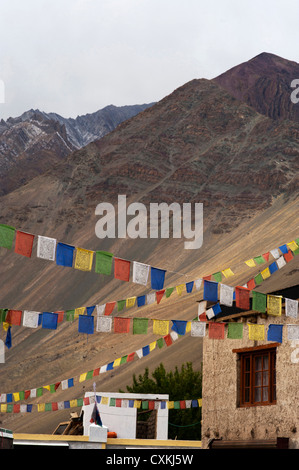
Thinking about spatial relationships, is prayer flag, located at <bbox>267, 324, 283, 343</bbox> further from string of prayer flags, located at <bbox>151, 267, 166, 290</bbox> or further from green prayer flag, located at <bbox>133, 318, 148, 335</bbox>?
string of prayer flags, located at <bbox>151, 267, 166, 290</bbox>

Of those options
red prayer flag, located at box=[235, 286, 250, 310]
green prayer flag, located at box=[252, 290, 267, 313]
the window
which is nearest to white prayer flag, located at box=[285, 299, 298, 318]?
green prayer flag, located at box=[252, 290, 267, 313]

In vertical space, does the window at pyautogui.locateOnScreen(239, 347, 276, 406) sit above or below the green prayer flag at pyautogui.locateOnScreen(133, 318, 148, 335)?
below

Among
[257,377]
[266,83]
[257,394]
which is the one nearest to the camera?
[257,394]

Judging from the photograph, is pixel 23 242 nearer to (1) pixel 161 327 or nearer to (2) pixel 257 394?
(1) pixel 161 327

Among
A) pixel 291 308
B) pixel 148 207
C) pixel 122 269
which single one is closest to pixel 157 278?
pixel 122 269

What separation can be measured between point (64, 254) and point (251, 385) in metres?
6.99

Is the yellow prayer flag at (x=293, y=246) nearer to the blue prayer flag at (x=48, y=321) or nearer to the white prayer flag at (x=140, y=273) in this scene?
the white prayer flag at (x=140, y=273)

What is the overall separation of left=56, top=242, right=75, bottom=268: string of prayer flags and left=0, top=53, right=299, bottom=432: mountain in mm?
41691

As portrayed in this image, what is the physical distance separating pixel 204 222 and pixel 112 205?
518 inches

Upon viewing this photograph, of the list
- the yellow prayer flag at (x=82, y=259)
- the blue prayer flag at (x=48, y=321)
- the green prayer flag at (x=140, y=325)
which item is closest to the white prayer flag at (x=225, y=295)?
the green prayer flag at (x=140, y=325)

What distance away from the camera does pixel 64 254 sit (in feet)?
43.6

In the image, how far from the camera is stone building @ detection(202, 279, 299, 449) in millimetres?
17156

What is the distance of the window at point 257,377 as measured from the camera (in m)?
17.8
